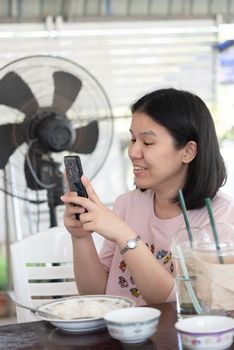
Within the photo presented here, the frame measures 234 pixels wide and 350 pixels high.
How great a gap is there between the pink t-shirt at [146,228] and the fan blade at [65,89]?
1.42 metres

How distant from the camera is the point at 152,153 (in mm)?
1862

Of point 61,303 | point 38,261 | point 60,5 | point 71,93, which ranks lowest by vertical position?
point 38,261

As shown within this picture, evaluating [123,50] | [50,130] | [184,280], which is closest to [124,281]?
[184,280]

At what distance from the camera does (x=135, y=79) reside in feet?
15.2

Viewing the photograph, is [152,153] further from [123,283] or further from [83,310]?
[83,310]

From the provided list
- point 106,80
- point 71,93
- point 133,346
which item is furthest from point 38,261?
point 106,80

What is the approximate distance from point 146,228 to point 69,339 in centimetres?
64

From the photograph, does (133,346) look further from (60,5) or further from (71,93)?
(60,5)

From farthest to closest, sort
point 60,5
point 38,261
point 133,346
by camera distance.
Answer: point 60,5 < point 38,261 < point 133,346

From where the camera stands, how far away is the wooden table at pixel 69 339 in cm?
133

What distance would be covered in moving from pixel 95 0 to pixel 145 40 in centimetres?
46

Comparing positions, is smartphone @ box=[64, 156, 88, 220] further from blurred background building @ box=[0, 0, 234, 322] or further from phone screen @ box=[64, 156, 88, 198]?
blurred background building @ box=[0, 0, 234, 322]

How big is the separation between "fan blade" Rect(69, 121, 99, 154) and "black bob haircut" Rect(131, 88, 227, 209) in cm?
156

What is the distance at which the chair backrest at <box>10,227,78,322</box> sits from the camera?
2.25 m
